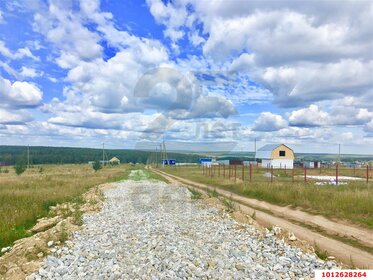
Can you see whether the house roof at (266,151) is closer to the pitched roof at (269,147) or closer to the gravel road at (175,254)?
the pitched roof at (269,147)

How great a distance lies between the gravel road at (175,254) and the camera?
8.78 meters

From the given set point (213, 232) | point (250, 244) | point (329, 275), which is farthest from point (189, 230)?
point (329, 275)

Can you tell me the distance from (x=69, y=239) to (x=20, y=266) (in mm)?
3255

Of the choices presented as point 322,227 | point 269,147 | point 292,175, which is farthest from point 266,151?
point 322,227

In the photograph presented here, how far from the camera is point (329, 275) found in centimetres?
786

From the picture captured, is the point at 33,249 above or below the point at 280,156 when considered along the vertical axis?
below

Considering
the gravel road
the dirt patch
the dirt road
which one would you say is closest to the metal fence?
the dirt road

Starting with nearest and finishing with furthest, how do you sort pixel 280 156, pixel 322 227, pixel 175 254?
pixel 175 254
pixel 322 227
pixel 280 156

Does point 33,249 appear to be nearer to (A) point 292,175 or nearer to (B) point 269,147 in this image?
(A) point 292,175

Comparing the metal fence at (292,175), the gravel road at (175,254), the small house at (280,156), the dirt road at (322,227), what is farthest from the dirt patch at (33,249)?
the small house at (280,156)

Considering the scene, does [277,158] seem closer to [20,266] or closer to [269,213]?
[269,213]

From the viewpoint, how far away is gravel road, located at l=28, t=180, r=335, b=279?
8.78 m

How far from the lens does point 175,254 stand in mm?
10328

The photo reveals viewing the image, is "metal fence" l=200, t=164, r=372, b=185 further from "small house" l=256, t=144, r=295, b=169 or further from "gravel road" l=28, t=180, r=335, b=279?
"small house" l=256, t=144, r=295, b=169
